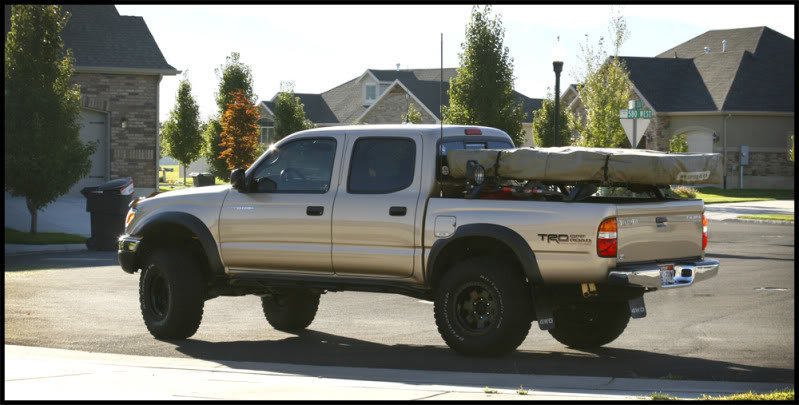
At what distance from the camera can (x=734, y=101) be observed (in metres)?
60.1

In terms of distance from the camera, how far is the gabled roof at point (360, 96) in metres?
70.0

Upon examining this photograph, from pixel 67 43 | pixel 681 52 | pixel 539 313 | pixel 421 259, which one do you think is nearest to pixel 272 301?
pixel 421 259

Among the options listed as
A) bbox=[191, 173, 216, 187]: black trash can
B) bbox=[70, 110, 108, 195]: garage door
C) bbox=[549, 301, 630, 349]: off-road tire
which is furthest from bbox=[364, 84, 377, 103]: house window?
bbox=[549, 301, 630, 349]: off-road tire

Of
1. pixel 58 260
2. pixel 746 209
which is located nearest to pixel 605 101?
pixel 746 209

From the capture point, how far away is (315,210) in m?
11.6

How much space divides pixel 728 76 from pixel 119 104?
34700 millimetres

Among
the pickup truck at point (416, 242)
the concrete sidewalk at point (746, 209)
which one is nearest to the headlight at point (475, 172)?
the pickup truck at point (416, 242)

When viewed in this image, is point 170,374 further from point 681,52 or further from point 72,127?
point 681,52

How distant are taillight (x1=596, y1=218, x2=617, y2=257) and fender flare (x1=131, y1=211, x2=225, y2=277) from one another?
401 cm

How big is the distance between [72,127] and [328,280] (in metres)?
18.1

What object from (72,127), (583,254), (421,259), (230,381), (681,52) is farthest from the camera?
(681,52)

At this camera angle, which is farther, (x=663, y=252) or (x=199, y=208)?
(x=199, y=208)

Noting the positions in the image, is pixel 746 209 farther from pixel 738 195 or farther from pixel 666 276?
pixel 666 276

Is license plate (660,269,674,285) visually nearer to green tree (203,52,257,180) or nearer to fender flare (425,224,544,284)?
fender flare (425,224,544,284)
